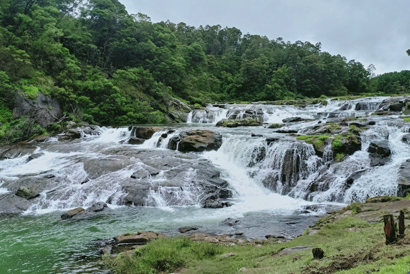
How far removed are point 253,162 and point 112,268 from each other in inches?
432

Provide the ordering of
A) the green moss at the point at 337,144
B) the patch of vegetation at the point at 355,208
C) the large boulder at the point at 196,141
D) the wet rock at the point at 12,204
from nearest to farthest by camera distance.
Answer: the patch of vegetation at the point at 355,208, the wet rock at the point at 12,204, the green moss at the point at 337,144, the large boulder at the point at 196,141

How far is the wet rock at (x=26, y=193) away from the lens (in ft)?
41.8

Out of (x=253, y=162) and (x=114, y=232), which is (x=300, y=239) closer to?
(x=114, y=232)

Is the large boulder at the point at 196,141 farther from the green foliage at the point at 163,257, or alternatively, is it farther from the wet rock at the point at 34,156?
the green foliage at the point at 163,257

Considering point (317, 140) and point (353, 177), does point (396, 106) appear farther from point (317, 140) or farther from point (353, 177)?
point (353, 177)

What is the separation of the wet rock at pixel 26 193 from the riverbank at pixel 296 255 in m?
7.74

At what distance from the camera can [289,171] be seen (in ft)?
47.8

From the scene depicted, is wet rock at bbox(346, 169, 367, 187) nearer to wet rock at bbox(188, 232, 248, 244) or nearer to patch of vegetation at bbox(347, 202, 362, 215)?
patch of vegetation at bbox(347, 202, 362, 215)

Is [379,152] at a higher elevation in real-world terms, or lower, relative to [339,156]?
higher

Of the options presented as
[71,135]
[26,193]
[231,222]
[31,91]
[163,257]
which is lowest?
[231,222]

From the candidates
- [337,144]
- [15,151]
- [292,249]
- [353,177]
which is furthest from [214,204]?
[15,151]

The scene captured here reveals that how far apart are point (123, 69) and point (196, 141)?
78.6ft

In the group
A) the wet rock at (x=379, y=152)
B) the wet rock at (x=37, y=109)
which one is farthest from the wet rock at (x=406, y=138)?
the wet rock at (x=37, y=109)

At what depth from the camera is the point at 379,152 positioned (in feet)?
44.9
